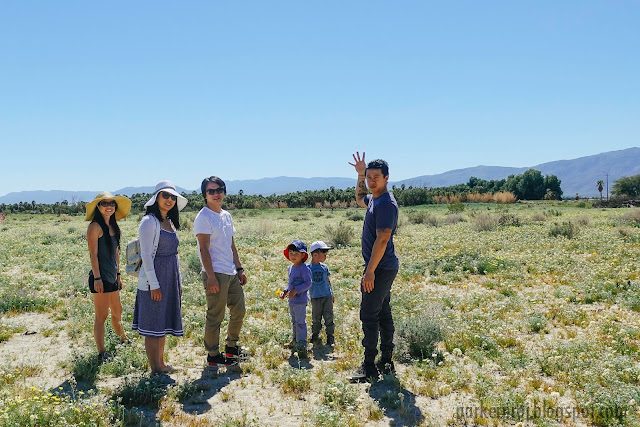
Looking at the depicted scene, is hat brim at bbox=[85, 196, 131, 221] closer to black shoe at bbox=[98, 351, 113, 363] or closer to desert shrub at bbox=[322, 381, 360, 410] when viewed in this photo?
black shoe at bbox=[98, 351, 113, 363]

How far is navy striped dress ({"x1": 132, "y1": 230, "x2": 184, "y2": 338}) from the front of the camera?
572cm

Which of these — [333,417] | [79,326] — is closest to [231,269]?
[333,417]

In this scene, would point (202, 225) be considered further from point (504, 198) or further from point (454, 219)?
point (504, 198)

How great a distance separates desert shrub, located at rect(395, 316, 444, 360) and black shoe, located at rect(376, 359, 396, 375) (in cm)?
52

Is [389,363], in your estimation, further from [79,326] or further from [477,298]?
[79,326]

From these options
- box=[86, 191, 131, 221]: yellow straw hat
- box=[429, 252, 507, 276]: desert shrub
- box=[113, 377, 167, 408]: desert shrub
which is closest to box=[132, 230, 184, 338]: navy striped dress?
box=[113, 377, 167, 408]: desert shrub

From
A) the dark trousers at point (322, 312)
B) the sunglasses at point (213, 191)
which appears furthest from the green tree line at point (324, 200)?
the sunglasses at point (213, 191)

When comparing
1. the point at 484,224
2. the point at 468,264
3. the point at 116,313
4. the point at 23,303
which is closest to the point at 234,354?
the point at 116,313

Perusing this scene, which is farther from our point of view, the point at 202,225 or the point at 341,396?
the point at 202,225

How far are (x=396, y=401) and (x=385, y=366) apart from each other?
918 mm

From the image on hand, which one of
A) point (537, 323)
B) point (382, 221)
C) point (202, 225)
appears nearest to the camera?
point (382, 221)

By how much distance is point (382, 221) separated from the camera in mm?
5438

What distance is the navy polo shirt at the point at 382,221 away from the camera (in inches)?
215

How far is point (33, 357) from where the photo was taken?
6.78 metres
